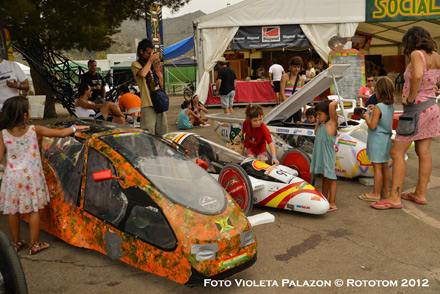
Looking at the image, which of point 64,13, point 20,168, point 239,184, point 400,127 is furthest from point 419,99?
point 64,13

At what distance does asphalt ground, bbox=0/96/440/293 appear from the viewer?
3127mm

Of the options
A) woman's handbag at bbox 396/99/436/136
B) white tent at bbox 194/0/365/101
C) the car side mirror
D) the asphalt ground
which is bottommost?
the asphalt ground

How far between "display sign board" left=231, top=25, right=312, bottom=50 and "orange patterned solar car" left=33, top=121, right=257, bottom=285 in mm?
12426

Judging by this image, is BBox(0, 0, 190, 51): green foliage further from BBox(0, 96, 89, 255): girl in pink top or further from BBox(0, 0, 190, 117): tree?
BBox(0, 96, 89, 255): girl in pink top

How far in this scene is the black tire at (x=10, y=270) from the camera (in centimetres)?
248

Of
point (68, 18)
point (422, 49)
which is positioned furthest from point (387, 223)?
point (68, 18)

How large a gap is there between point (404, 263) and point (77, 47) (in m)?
15.4

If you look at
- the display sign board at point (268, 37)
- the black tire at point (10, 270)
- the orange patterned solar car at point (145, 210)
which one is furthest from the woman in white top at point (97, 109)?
the display sign board at point (268, 37)

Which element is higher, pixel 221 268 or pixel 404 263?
pixel 221 268

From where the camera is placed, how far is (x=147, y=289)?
3104mm

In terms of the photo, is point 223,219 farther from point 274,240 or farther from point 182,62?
point 182,62

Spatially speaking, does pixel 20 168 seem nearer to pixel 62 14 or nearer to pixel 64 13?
pixel 64 13

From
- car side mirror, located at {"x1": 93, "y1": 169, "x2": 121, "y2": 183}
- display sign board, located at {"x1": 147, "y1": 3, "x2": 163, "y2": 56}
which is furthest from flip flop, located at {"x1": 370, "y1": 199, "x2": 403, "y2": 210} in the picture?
display sign board, located at {"x1": 147, "y1": 3, "x2": 163, "y2": 56}

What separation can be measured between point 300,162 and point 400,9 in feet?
41.5
